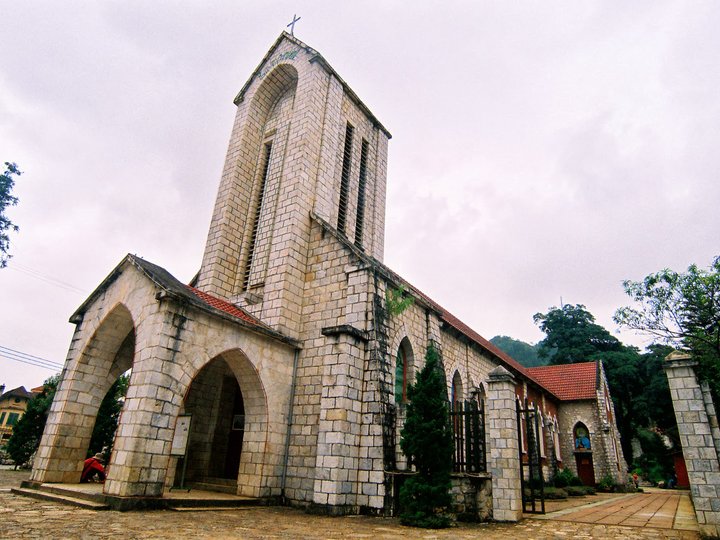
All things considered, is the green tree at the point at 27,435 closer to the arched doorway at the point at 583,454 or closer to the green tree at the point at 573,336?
the arched doorway at the point at 583,454

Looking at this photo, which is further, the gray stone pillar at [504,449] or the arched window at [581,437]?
the arched window at [581,437]

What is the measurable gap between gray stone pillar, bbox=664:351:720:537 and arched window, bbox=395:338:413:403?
635 cm

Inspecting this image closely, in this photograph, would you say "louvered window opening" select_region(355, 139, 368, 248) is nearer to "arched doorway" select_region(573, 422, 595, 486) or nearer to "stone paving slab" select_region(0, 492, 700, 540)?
"stone paving slab" select_region(0, 492, 700, 540)

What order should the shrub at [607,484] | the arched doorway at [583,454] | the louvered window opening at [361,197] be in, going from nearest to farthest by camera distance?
the louvered window opening at [361,197] < the shrub at [607,484] < the arched doorway at [583,454]

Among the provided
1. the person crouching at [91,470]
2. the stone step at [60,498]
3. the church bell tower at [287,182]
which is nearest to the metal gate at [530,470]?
the church bell tower at [287,182]

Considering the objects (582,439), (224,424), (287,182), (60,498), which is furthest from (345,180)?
(582,439)

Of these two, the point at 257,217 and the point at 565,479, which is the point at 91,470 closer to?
the point at 257,217

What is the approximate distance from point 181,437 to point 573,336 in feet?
149

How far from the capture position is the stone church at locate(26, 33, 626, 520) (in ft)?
29.5

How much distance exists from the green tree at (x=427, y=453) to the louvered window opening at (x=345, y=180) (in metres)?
8.26

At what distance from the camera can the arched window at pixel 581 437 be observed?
28.0 metres

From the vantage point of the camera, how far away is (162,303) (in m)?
8.87

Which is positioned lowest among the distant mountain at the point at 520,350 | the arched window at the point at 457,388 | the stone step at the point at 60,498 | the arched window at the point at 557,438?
the stone step at the point at 60,498

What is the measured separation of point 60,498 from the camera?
819 cm
